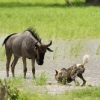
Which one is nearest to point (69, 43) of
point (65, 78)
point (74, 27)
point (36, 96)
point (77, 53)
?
point (77, 53)

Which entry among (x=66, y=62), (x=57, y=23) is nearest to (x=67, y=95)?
(x=66, y=62)

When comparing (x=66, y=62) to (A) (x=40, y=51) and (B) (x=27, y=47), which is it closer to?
(B) (x=27, y=47)

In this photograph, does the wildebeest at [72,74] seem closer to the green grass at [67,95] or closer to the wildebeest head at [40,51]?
the wildebeest head at [40,51]

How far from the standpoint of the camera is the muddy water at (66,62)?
12.0 m

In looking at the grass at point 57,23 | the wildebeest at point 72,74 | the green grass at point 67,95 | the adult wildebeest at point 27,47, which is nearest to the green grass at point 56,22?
the grass at point 57,23

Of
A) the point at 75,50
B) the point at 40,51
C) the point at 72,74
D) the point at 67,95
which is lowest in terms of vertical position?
the point at 67,95

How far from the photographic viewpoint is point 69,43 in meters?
19.8

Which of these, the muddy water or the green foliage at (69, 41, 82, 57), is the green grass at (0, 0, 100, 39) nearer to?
the muddy water

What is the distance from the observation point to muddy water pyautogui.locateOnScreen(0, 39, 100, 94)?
1196 cm

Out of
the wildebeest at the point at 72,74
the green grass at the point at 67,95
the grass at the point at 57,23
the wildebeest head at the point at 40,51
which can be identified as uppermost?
the grass at the point at 57,23

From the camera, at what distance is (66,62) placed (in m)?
16.2

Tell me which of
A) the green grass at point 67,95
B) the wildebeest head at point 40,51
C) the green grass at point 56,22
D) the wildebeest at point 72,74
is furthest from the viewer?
the green grass at point 56,22

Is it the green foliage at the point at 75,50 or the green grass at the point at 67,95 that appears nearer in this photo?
the green grass at the point at 67,95

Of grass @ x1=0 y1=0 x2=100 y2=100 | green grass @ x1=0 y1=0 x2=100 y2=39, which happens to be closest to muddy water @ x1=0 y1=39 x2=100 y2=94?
grass @ x1=0 y1=0 x2=100 y2=100
